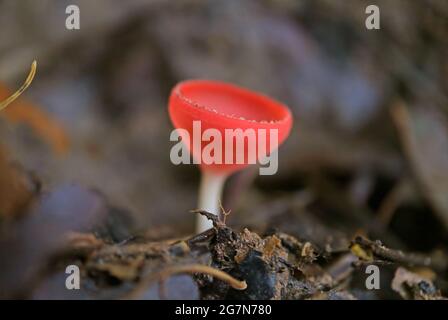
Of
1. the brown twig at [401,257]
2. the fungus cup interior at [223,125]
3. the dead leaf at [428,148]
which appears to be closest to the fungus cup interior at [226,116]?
the fungus cup interior at [223,125]

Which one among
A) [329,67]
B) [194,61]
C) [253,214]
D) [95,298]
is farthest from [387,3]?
[95,298]

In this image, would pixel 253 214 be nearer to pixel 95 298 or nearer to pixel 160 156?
pixel 160 156

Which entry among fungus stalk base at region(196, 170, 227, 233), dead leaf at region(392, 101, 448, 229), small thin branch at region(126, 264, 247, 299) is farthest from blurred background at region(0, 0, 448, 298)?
small thin branch at region(126, 264, 247, 299)

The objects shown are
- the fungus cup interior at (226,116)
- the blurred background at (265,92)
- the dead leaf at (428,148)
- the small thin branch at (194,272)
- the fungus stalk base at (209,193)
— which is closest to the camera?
the small thin branch at (194,272)

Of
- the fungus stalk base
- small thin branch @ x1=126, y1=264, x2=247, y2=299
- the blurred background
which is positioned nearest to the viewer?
small thin branch @ x1=126, y1=264, x2=247, y2=299

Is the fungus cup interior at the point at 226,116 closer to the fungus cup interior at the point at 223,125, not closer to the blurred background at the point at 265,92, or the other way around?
Result: the fungus cup interior at the point at 223,125

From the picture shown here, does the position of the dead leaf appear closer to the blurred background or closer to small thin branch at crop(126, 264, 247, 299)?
the blurred background
